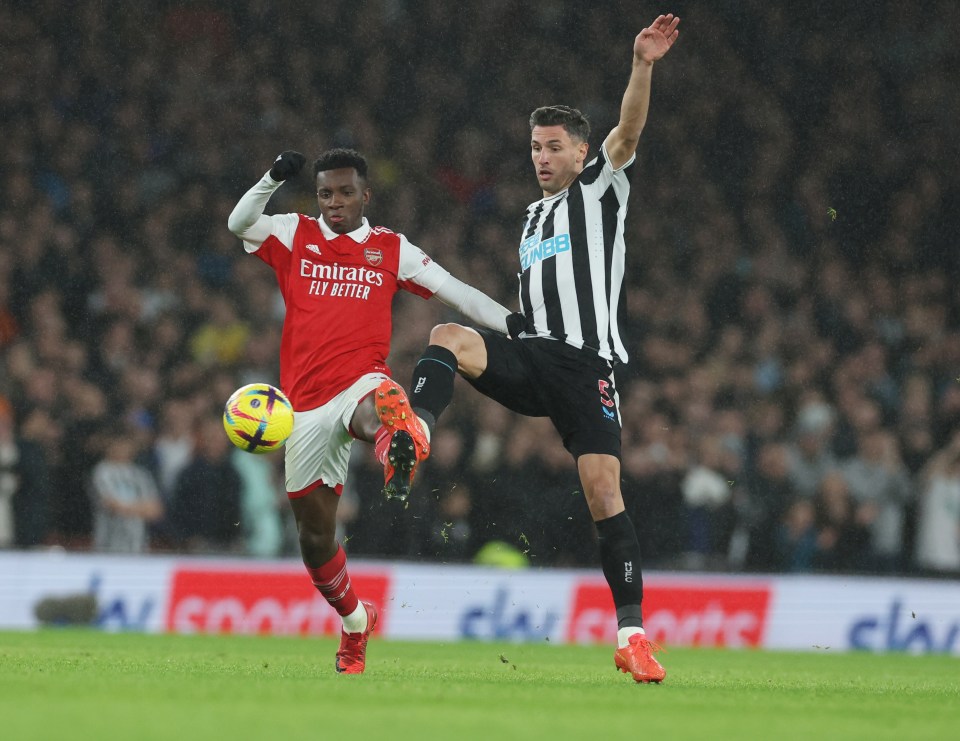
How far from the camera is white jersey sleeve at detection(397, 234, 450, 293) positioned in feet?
23.8

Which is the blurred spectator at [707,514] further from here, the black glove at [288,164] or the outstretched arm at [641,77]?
the black glove at [288,164]

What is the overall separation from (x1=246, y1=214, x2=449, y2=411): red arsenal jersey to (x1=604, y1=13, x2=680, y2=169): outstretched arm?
115cm

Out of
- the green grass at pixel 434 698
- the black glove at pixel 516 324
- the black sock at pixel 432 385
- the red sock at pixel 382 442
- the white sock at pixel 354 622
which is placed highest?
the black glove at pixel 516 324

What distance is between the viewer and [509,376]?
639 centimetres

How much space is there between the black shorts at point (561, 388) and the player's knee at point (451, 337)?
121mm

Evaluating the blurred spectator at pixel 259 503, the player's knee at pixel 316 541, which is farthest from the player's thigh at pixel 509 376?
the blurred spectator at pixel 259 503

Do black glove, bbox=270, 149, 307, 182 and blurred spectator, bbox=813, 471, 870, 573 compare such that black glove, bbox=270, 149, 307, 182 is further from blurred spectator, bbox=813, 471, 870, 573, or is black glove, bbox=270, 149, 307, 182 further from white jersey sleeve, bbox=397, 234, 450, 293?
blurred spectator, bbox=813, 471, 870, 573

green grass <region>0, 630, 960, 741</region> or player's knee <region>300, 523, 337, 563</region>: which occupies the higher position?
player's knee <region>300, 523, 337, 563</region>

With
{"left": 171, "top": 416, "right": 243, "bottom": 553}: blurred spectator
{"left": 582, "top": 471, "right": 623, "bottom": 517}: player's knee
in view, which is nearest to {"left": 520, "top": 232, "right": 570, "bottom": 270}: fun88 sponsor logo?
{"left": 582, "top": 471, "right": 623, "bottom": 517}: player's knee

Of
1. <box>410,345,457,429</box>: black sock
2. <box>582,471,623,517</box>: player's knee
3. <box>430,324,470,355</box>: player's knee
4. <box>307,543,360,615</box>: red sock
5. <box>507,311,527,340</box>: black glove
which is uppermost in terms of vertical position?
<box>507,311,527,340</box>: black glove

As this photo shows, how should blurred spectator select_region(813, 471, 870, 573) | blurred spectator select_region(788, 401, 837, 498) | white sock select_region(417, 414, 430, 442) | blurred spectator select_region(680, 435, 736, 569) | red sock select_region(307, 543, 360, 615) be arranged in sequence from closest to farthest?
white sock select_region(417, 414, 430, 442) < red sock select_region(307, 543, 360, 615) < blurred spectator select_region(680, 435, 736, 569) < blurred spectator select_region(813, 471, 870, 573) < blurred spectator select_region(788, 401, 837, 498)

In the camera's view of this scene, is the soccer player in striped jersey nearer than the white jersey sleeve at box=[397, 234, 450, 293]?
Yes

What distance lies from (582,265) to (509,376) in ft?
2.05

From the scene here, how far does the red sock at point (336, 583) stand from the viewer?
278 inches
